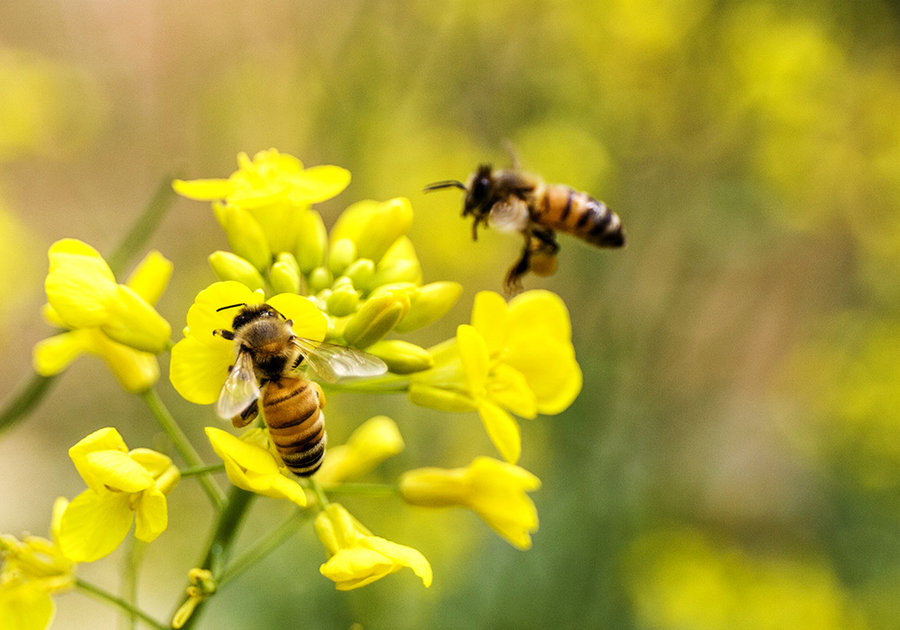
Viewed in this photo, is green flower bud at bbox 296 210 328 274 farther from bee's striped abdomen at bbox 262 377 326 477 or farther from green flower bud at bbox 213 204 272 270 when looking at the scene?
bee's striped abdomen at bbox 262 377 326 477

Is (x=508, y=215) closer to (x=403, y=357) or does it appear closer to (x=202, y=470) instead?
(x=403, y=357)

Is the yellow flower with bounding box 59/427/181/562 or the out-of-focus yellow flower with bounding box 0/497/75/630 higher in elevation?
the yellow flower with bounding box 59/427/181/562

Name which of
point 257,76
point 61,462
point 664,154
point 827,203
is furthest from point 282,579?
point 827,203

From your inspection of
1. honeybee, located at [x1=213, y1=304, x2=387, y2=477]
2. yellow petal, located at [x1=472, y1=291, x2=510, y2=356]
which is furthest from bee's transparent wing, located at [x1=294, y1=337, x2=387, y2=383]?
yellow petal, located at [x1=472, y1=291, x2=510, y2=356]

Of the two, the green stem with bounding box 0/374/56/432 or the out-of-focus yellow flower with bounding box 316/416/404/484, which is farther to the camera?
the out-of-focus yellow flower with bounding box 316/416/404/484

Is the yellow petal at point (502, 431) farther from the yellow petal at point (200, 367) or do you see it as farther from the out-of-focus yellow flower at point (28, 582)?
the out-of-focus yellow flower at point (28, 582)

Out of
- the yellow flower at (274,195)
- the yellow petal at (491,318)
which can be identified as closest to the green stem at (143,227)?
the yellow flower at (274,195)

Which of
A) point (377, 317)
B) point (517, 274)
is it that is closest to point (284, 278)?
point (377, 317)
